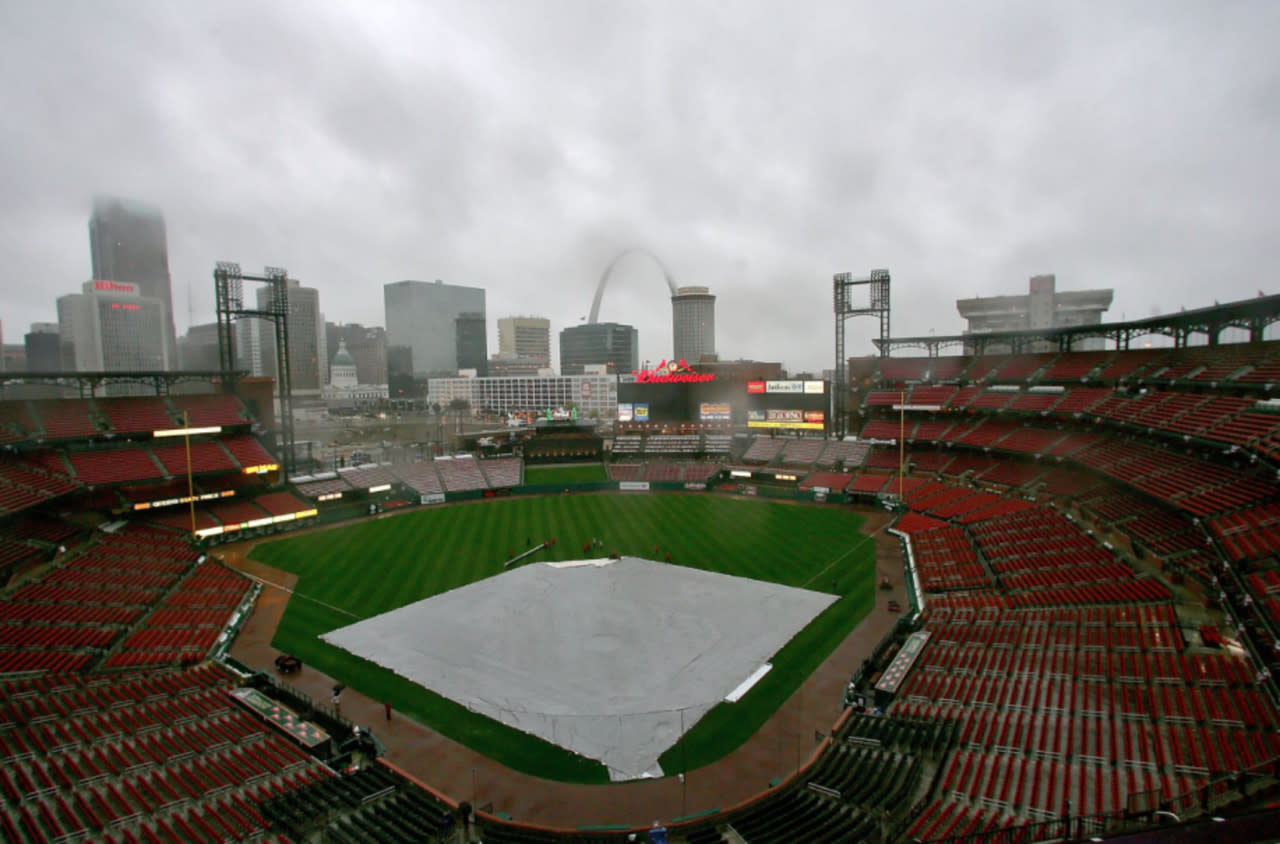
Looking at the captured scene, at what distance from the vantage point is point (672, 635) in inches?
991

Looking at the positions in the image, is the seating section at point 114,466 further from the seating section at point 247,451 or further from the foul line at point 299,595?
the foul line at point 299,595

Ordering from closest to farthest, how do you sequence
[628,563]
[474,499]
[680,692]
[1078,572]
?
[680,692], [1078,572], [628,563], [474,499]

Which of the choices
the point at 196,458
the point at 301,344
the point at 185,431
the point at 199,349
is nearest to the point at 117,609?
the point at 196,458

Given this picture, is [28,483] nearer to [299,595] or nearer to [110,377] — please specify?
[110,377]

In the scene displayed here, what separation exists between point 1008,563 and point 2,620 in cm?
3952

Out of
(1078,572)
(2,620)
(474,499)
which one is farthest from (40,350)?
(1078,572)

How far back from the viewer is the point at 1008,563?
28.6 m

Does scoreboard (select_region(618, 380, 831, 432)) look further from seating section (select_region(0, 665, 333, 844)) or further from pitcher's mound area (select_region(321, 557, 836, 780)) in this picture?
seating section (select_region(0, 665, 333, 844))

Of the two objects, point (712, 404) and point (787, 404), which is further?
point (712, 404)

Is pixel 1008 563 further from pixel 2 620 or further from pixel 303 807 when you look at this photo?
pixel 2 620

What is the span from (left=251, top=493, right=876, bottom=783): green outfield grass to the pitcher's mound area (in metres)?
0.64

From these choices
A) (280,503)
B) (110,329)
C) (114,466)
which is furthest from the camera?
(110,329)

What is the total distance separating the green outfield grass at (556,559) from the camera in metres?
19.1

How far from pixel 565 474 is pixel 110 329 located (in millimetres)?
77926
